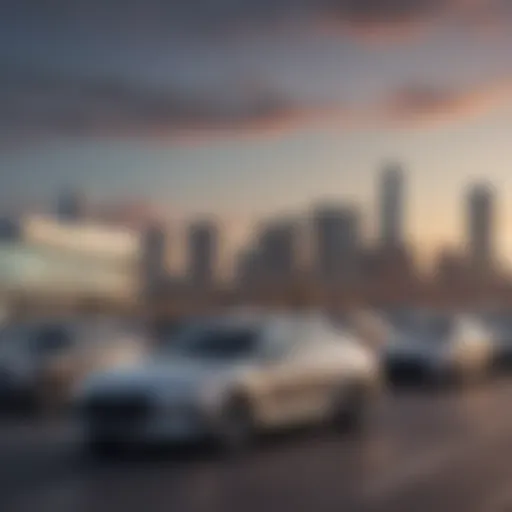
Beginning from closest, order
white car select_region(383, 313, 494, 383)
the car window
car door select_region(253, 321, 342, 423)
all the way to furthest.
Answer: car door select_region(253, 321, 342, 423), the car window, white car select_region(383, 313, 494, 383)

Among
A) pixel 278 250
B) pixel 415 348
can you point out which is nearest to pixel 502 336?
pixel 415 348

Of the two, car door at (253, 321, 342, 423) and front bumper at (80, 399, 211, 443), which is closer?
front bumper at (80, 399, 211, 443)

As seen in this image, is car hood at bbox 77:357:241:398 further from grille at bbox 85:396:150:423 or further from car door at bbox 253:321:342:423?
car door at bbox 253:321:342:423

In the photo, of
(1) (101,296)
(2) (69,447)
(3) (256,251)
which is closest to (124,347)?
(1) (101,296)

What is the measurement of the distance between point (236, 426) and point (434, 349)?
36.7 ft

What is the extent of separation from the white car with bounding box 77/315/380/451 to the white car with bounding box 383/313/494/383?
7.61 m

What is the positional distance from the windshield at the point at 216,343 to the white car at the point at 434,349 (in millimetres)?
8630

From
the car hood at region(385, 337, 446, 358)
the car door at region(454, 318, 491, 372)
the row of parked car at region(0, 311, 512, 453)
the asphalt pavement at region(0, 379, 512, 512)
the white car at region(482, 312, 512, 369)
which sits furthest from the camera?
the white car at region(482, 312, 512, 369)

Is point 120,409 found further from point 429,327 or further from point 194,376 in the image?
point 429,327

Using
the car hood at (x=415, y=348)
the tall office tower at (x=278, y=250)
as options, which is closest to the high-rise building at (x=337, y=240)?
the tall office tower at (x=278, y=250)

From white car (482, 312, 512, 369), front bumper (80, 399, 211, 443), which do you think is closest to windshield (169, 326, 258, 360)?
front bumper (80, 399, 211, 443)

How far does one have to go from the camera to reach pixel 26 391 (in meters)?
17.7

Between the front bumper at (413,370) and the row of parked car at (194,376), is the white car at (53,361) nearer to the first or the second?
the row of parked car at (194,376)

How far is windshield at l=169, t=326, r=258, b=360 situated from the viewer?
48.9 ft
